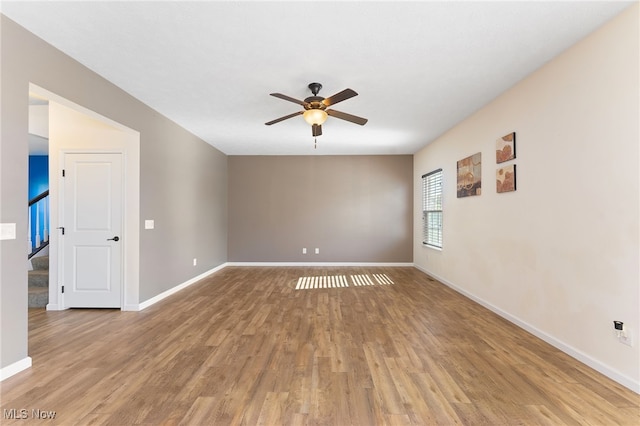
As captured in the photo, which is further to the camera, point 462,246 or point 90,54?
point 462,246

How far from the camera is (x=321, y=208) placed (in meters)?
7.47

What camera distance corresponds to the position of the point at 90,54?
2.77m

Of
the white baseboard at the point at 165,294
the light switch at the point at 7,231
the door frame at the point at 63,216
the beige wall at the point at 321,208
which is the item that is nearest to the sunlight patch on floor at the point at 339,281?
the beige wall at the point at 321,208

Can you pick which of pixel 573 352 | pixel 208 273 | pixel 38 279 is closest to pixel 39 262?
pixel 38 279

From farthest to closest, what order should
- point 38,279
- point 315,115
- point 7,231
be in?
1. point 38,279
2. point 315,115
3. point 7,231

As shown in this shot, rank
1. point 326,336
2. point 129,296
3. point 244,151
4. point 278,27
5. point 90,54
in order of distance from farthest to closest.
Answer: point 244,151 < point 129,296 < point 326,336 < point 90,54 < point 278,27

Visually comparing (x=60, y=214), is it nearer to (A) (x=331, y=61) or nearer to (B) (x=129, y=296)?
(B) (x=129, y=296)

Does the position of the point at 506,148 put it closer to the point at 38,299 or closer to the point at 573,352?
the point at 573,352

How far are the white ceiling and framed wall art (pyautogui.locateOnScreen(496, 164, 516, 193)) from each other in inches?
36.5

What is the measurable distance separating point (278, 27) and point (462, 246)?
407 cm

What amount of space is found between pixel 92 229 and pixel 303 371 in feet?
11.3

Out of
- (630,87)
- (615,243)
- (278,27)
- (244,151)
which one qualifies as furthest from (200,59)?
(244,151)

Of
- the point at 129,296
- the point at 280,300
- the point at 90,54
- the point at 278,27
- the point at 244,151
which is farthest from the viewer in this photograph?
the point at 244,151

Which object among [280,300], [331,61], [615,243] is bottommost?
[280,300]
